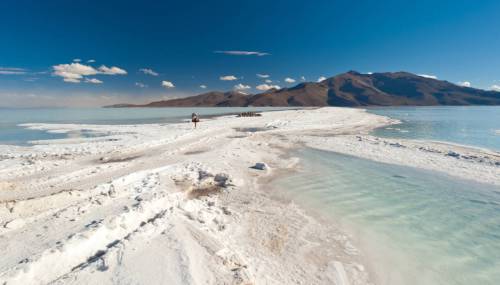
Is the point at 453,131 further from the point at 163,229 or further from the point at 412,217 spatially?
the point at 163,229

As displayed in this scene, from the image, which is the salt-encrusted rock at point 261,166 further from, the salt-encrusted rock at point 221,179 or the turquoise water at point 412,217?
the salt-encrusted rock at point 221,179

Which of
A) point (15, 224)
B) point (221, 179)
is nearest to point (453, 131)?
point (221, 179)

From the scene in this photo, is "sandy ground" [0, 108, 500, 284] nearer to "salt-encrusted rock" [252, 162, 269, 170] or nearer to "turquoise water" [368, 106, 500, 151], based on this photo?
"salt-encrusted rock" [252, 162, 269, 170]

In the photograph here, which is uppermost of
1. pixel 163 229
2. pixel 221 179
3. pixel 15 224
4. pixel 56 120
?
pixel 56 120

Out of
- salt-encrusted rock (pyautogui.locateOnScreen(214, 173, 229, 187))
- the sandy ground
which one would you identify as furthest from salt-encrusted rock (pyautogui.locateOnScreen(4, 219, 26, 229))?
salt-encrusted rock (pyautogui.locateOnScreen(214, 173, 229, 187))

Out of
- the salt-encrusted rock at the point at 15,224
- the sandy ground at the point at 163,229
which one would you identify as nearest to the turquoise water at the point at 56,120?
the sandy ground at the point at 163,229

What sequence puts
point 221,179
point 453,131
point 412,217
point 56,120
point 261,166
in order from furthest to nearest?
point 56,120, point 453,131, point 261,166, point 221,179, point 412,217

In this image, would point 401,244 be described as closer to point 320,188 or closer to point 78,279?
point 320,188

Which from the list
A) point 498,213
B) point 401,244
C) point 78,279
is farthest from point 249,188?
point 498,213
